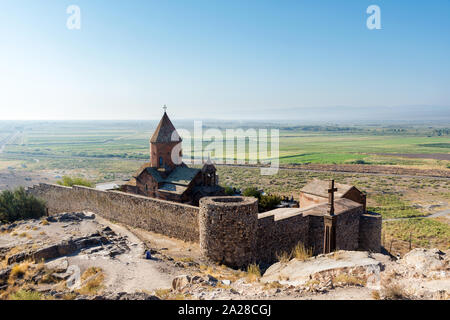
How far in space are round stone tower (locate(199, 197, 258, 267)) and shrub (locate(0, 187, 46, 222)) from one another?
37.9ft

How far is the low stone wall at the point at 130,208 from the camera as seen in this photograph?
12.6 metres

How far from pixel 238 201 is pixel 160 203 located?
4439mm

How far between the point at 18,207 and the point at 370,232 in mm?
17685

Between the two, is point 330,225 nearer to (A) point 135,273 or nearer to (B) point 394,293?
(B) point 394,293

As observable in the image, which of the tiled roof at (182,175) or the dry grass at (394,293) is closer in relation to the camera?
the dry grass at (394,293)

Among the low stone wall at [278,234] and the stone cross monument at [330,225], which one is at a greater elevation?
the stone cross monument at [330,225]

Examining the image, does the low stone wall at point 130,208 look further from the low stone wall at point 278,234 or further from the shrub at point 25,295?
the shrub at point 25,295

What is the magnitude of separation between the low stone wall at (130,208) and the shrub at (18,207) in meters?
1.74

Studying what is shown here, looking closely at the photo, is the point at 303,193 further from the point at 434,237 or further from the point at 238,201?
the point at 434,237

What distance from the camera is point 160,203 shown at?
1354 cm

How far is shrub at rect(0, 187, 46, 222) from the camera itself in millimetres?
15573

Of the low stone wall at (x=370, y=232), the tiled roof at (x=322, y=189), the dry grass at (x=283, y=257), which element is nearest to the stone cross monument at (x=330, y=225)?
the dry grass at (x=283, y=257)

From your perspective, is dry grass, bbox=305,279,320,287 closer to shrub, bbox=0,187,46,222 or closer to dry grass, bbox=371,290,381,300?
dry grass, bbox=371,290,381,300

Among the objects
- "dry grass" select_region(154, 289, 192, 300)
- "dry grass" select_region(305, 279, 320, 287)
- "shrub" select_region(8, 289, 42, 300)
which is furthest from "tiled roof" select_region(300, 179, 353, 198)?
"shrub" select_region(8, 289, 42, 300)
